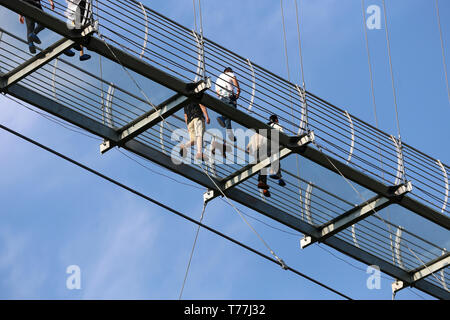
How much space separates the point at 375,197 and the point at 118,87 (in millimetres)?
5827

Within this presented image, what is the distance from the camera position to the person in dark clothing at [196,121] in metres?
28.8

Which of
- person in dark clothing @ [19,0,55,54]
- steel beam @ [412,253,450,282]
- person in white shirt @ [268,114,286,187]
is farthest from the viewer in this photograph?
steel beam @ [412,253,450,282]

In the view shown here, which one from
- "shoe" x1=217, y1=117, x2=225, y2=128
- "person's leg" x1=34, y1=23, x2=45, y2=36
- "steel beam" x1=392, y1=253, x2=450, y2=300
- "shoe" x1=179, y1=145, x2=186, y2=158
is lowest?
"steel beam" x1=392, y1=253, x2=450, y2=300

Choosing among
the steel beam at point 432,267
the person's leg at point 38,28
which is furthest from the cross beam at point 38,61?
the steel beam at point 432,267

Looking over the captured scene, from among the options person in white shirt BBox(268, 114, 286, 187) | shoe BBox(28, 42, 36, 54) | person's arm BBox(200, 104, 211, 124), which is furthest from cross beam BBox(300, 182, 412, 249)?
shoe BBox(28, 42, 36, 54)

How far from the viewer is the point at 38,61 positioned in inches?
1092

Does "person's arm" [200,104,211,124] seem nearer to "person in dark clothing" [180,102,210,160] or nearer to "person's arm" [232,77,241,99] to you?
"person in dark clothing" [180,102,210,160]

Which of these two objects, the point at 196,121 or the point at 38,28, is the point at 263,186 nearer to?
the point at 196,121

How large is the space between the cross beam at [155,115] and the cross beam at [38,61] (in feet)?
6.59

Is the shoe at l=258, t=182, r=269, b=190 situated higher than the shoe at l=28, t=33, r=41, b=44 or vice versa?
the shoe at l=28, t=33, r=41, b=44

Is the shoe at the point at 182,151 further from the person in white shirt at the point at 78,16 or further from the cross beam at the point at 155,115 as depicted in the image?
the person in white shirt at the point at 78,16

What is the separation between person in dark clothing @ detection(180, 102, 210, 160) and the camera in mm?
28844

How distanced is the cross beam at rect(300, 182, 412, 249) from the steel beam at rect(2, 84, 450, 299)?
11.3 inches
